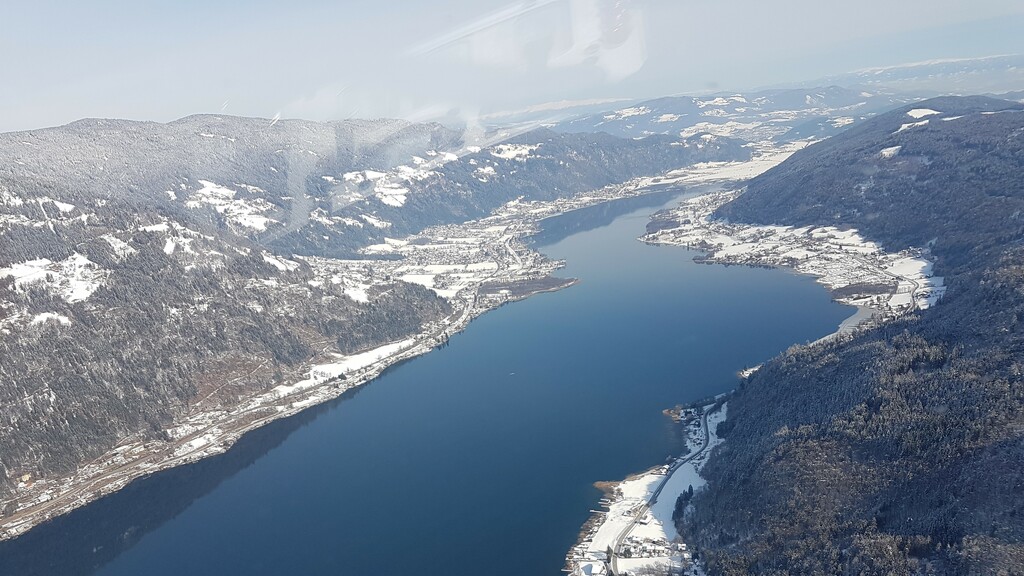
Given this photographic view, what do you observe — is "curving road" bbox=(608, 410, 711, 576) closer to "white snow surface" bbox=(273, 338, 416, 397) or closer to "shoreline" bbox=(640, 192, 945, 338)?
"shoreline" bbox=(640, 192, 945, 338)

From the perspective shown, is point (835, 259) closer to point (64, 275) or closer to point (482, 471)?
point (482, 471)

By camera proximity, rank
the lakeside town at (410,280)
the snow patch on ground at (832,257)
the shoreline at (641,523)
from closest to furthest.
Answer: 1. the shoreline at (641,523)
2. the lakeside town at (410,280)
3. the snow patch on ground at (832,257)

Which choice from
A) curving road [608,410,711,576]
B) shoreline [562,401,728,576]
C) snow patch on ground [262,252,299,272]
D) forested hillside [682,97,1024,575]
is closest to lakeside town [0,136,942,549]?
snow patch on ground [262,252,299,272]

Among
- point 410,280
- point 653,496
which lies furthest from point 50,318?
point 653,496

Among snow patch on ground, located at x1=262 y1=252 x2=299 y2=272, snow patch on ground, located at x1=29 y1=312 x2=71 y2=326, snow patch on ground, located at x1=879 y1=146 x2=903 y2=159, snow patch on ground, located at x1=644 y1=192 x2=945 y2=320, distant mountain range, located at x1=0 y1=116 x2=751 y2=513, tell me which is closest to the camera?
distant mountain range, located at x1=0 y1=116 x2=751 y2=513

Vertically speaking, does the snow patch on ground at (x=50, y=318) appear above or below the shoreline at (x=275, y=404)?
above

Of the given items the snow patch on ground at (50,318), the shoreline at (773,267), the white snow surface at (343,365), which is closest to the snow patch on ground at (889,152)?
the shoreline at (773,267)

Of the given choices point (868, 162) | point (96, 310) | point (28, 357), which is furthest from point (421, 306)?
point (868, 162)

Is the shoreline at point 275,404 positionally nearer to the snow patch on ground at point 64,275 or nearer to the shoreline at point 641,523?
the snow patch on ground at point 64,275

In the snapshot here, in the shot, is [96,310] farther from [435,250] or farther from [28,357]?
[435,250]

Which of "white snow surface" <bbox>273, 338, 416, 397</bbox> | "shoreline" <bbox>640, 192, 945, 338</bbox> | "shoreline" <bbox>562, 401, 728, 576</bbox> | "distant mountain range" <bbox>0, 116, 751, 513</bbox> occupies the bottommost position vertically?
"shoreline" <bbox>562, 401, 728, 576</bbox>

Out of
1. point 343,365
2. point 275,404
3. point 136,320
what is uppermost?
point 136,320
